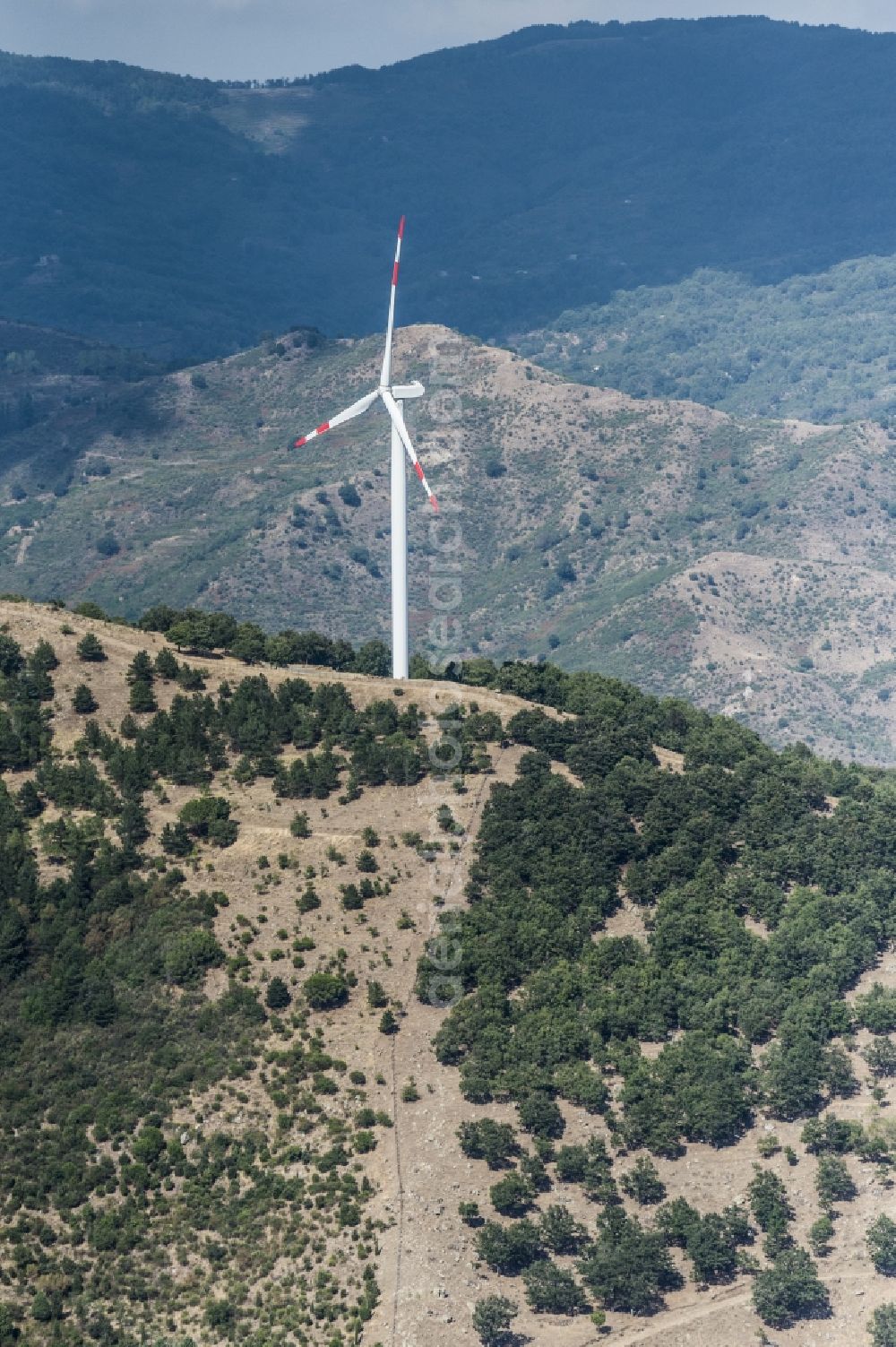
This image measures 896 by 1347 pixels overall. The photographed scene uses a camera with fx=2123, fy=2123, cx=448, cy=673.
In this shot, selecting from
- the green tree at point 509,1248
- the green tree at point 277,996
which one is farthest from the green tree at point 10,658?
the green tree at point 509,1248

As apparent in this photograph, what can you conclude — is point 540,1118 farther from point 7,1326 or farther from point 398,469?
point 398,469

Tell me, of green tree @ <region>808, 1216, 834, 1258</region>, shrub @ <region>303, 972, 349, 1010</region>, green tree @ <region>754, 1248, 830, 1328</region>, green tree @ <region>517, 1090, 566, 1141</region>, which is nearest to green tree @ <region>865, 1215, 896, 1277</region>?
green tree @ <region>808, 1216, 834, 1258</region>

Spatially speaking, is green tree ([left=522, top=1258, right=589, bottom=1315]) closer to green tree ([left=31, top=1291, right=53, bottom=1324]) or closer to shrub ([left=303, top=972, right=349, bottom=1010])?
shrub ([left=303, top=972, right=349, bottom=1010])

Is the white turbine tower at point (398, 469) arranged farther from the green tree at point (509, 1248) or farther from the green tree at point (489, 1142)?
the green tree at point (509, 1248)

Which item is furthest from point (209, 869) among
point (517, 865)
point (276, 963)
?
point (517, 865)

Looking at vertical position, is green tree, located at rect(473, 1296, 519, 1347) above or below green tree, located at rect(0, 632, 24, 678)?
below

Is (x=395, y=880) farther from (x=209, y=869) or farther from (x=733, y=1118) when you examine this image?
(x=733, y=1118)
